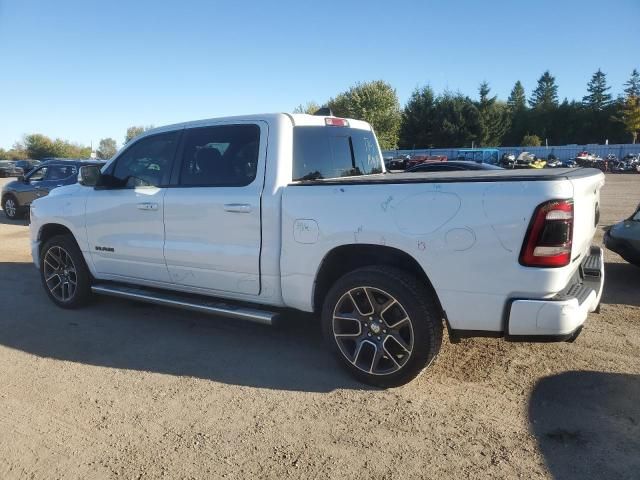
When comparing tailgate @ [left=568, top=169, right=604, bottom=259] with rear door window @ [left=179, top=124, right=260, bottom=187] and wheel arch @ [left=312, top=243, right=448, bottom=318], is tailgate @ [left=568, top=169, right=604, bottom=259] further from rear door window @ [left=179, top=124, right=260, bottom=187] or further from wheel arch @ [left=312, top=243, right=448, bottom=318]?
rear door window @ [left=179, top=124, right=260, bottom=187]

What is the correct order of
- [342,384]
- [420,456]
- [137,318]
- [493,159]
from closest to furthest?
[420,456] < [342,384] < [137,318] < [493,159]

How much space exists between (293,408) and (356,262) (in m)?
1.14

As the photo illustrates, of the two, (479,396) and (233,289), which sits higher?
(233,289)

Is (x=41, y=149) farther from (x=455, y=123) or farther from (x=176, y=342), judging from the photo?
(x=176, y=342)

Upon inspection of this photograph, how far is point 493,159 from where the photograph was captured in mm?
47531

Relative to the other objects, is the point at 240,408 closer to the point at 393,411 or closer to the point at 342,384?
the point at 342,384

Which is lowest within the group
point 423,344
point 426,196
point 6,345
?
point 6,345

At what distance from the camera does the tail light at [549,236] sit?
9.32 feet

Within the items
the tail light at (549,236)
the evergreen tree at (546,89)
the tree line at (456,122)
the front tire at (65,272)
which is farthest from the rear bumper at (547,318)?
the evergreen tree at (546,89)

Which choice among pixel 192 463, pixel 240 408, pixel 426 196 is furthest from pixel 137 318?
pixel 426 196

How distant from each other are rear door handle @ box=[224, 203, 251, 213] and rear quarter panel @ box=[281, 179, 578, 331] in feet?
1.59

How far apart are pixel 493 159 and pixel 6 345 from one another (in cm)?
4780

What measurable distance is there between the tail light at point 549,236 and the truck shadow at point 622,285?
3.03 m

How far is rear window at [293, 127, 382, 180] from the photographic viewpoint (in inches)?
163
